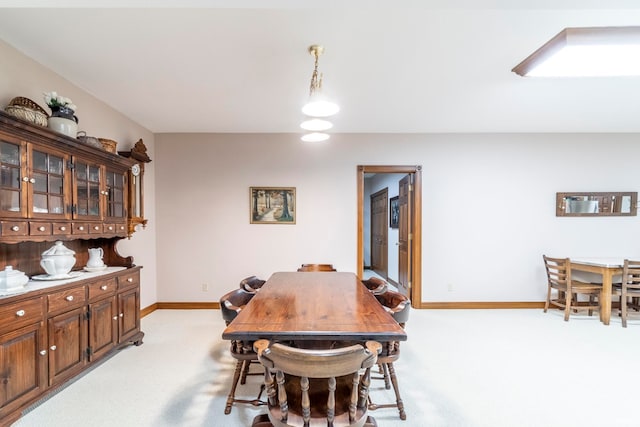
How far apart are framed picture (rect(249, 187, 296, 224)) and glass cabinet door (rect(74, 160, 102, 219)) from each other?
1966 mm

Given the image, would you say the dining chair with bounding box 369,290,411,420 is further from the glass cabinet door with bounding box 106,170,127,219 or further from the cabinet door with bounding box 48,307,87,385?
the glass cabinet door with bounding box 106,170,127,219

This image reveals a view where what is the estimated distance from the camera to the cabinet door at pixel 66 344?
2162 mm

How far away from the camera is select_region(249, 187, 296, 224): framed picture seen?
4457 millimetres

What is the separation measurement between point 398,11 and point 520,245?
402cm

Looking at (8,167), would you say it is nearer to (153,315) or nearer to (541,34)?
(153,315)

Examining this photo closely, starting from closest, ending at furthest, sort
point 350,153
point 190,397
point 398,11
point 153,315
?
1. point 398,11
2. point 190,397
3. point 153,315
4. point 350,153

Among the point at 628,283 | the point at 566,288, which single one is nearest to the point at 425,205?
the point at 566,288

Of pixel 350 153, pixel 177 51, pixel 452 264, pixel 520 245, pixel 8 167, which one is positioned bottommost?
pixel 452 264

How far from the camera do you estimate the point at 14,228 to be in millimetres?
1947

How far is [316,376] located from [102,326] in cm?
241

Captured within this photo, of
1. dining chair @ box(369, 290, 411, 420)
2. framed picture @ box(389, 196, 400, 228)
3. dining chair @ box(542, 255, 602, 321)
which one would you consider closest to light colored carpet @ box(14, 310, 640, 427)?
dining chair @ box(369, 290, 411, 420)

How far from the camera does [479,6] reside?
1542 millimetres

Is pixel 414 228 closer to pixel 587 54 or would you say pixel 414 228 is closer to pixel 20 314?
pixel 587 54

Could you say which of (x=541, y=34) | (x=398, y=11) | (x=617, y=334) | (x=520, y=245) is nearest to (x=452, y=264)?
(x=520, y=245)
